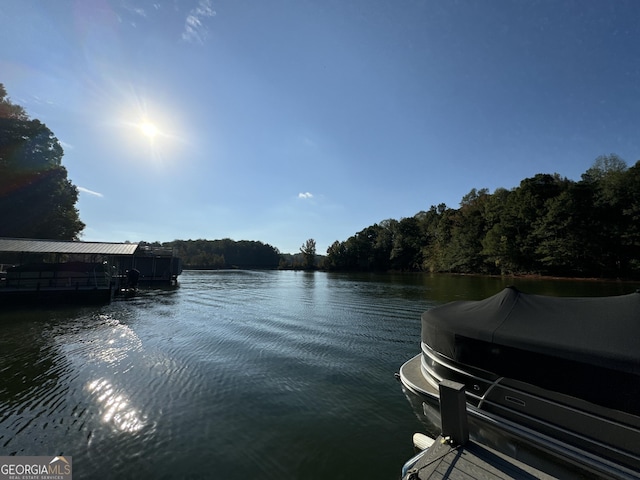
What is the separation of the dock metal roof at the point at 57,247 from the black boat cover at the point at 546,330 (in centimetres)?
2568

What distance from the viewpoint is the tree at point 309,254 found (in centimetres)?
10656

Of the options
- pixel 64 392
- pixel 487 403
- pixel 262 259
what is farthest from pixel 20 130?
pixel 262 259

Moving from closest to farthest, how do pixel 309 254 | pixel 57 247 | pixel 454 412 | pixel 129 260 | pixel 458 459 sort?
1. pixel 458 459
2. pixel 454 412
3. pixel 57 247
4. pixel 129 260
5. pixel 309 254

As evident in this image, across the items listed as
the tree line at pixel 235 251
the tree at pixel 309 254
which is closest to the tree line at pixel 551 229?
the tree at pixel 309 254

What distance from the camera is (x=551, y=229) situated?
4509 cm

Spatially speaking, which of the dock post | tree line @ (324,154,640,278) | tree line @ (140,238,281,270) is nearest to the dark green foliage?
tree line @ (140,238,281,270)

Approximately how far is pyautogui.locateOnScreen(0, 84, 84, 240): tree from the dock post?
41511 mm

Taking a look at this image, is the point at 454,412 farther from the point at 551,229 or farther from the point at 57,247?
the point at 551,229

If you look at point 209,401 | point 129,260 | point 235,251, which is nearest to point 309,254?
point 235,251

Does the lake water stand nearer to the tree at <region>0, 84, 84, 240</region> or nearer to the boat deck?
the boat deck

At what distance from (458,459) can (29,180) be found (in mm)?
43356

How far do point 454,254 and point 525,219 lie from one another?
18.0 m

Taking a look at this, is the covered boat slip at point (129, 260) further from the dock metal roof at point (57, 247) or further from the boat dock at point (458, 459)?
the boat dock at point (458, 459)

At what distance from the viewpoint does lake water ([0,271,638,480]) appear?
13.6 feet
